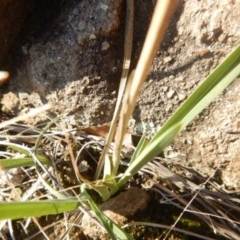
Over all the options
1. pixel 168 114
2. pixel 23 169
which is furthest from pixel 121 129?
pixel 23 169

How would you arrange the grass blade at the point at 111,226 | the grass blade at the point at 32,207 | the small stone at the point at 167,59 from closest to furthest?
the grass blade at the point at 32,207
the grass blade at the point at 111,226
the small stone at the point at 167,59

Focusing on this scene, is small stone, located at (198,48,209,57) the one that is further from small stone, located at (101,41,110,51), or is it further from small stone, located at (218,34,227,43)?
small stone, located at (101,41,110,51)

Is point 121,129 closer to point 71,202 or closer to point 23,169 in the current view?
point 71,202

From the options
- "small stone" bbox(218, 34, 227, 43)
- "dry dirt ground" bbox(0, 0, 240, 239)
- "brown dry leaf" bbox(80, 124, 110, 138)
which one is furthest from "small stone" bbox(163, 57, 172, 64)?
"brown dry leaf" bbox(80, 124, 110, 138)

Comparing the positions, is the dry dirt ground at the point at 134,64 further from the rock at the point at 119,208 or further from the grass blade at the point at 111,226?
the grass blade at the point at 111,226

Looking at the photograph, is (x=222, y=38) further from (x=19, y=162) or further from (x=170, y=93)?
(x=19, y=162)

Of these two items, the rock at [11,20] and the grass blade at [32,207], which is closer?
the grass blade at [32,207]

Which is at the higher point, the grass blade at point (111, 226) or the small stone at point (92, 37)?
the small stone at point (92, 37)

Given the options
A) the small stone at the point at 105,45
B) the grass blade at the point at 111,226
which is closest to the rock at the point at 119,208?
the grass blade at the point at 111,226

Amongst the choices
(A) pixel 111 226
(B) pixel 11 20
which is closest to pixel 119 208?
(A) pixel 111 226
